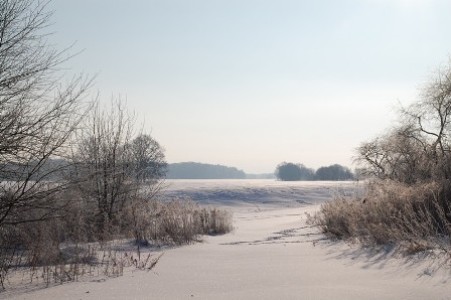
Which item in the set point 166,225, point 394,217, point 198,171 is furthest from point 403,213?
point 198,171

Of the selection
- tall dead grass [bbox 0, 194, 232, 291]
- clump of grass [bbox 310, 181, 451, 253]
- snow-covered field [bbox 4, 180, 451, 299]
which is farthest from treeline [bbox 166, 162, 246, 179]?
snow-covered field [bbox 4, 180, 451, 299]

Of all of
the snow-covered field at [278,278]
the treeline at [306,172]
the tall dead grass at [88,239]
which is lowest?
the snow-covered field at [278,278]

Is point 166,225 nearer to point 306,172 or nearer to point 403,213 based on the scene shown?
point 403,213

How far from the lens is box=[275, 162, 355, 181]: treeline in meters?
107

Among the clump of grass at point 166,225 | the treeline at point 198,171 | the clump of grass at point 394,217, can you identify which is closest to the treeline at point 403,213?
the clump of grass at point 394,217

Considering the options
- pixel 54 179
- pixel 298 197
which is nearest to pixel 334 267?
pixel 54 179

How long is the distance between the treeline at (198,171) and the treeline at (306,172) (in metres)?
23.9

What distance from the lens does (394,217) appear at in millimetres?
7961

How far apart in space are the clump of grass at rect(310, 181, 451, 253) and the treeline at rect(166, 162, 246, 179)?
106m

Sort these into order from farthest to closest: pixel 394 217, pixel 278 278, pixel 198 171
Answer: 1. pixel 198 171
2. pixel 394 217
3. pixel 278 278

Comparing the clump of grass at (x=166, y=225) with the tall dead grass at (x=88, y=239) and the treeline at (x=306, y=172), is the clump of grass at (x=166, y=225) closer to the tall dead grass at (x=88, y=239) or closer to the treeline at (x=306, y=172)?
the tall dead grass at (x=88, y=239)

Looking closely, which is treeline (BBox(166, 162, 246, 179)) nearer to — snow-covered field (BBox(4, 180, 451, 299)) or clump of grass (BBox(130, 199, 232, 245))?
clump of grass (BBox(130, 199, 232, 245))

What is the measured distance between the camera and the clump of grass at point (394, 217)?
27.1 ft

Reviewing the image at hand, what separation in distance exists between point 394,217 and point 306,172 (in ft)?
388
